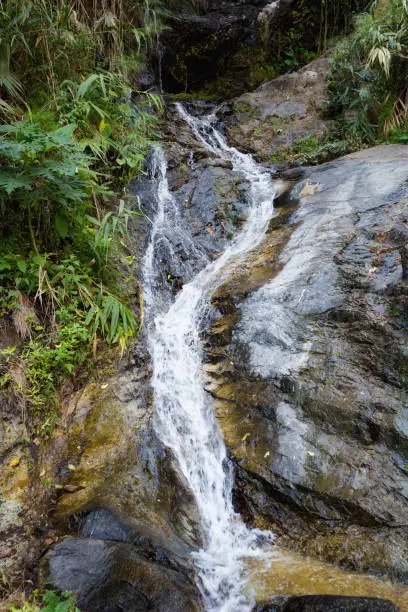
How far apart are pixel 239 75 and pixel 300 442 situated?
33.4 ft

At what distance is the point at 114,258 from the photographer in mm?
4875

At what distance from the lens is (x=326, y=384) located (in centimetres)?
346

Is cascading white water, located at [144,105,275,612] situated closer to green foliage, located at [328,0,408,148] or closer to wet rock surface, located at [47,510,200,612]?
wet rock surface, located at [47,510,200,612]

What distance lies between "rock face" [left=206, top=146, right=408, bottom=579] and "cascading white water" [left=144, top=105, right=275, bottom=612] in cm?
16

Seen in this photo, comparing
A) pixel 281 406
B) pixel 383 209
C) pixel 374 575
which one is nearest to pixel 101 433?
pixel 281 406

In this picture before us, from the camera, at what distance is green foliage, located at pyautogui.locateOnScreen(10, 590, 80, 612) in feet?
6.64

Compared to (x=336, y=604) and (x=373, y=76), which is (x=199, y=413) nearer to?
(x=336, y=604)

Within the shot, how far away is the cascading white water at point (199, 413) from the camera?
2820 millimetres

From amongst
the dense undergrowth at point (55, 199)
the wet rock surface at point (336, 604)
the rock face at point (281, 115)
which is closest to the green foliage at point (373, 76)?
the rock face at point (281, 115)

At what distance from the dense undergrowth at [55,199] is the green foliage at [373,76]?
437 cm

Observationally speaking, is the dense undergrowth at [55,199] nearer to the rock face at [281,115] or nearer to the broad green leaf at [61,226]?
the broad green leaf at [61,226]

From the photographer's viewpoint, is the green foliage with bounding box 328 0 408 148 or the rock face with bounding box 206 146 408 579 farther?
the green foliage with bounding box 328 0 408 148

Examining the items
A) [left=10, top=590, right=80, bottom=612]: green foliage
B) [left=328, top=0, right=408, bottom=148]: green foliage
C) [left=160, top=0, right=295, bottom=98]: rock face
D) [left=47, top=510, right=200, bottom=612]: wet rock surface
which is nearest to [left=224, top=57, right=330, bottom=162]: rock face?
[left=328, top=0, right=408, bottom=148]: green foliage

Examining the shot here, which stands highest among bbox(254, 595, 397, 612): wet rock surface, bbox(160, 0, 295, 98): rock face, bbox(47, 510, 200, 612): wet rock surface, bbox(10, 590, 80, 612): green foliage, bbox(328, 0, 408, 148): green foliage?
bbox(160, 0, 295, 98): rock face
